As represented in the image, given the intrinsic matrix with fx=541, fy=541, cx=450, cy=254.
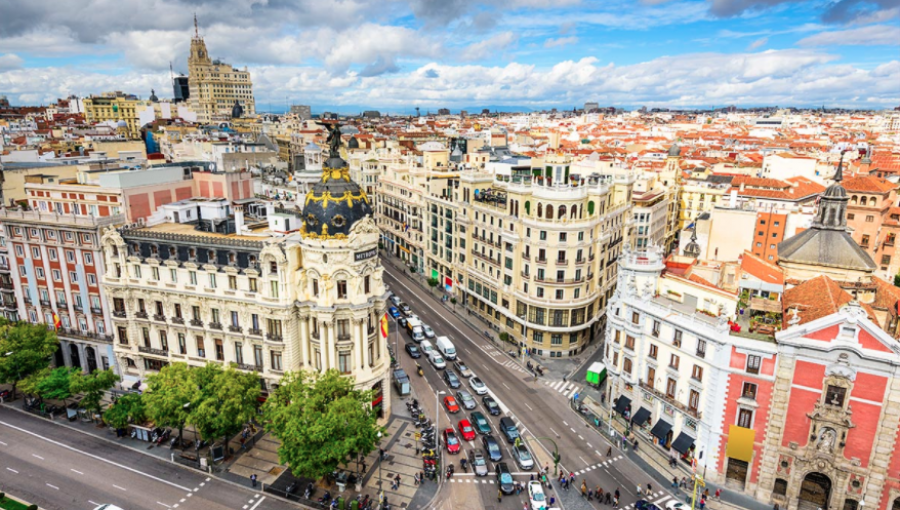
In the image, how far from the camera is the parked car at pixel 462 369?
83.9 m

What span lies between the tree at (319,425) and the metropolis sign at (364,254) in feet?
45.6

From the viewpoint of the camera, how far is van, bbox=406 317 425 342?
9594cm

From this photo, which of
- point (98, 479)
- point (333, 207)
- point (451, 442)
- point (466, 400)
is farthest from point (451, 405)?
point (98, 479)

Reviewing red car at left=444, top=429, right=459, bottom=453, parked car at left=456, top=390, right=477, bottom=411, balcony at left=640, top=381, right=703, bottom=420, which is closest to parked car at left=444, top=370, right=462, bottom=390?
parked car at left=456, top=390, right=477, bottom=411

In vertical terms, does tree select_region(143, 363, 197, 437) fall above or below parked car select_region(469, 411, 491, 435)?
above

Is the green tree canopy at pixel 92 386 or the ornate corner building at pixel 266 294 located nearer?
the ornate corner building at pixel 266 294

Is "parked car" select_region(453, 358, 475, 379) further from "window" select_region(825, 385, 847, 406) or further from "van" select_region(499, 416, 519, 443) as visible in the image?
"window" select_region(825, 385, 847, 406)

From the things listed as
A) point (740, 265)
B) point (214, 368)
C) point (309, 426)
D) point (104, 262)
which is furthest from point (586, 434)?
point (104, 262)

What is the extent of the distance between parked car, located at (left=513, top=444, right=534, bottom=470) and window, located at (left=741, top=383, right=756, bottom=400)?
24404 mm

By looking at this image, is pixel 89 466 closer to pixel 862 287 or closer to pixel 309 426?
pixel 309 426

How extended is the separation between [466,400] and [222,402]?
3227 centimetres

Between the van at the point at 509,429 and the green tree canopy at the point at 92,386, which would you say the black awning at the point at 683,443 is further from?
the green tree canopy at the point at 92,386

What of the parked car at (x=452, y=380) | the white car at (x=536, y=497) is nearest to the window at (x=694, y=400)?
the white car at (x=536, y=497)

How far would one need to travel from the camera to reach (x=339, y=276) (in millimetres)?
64750
